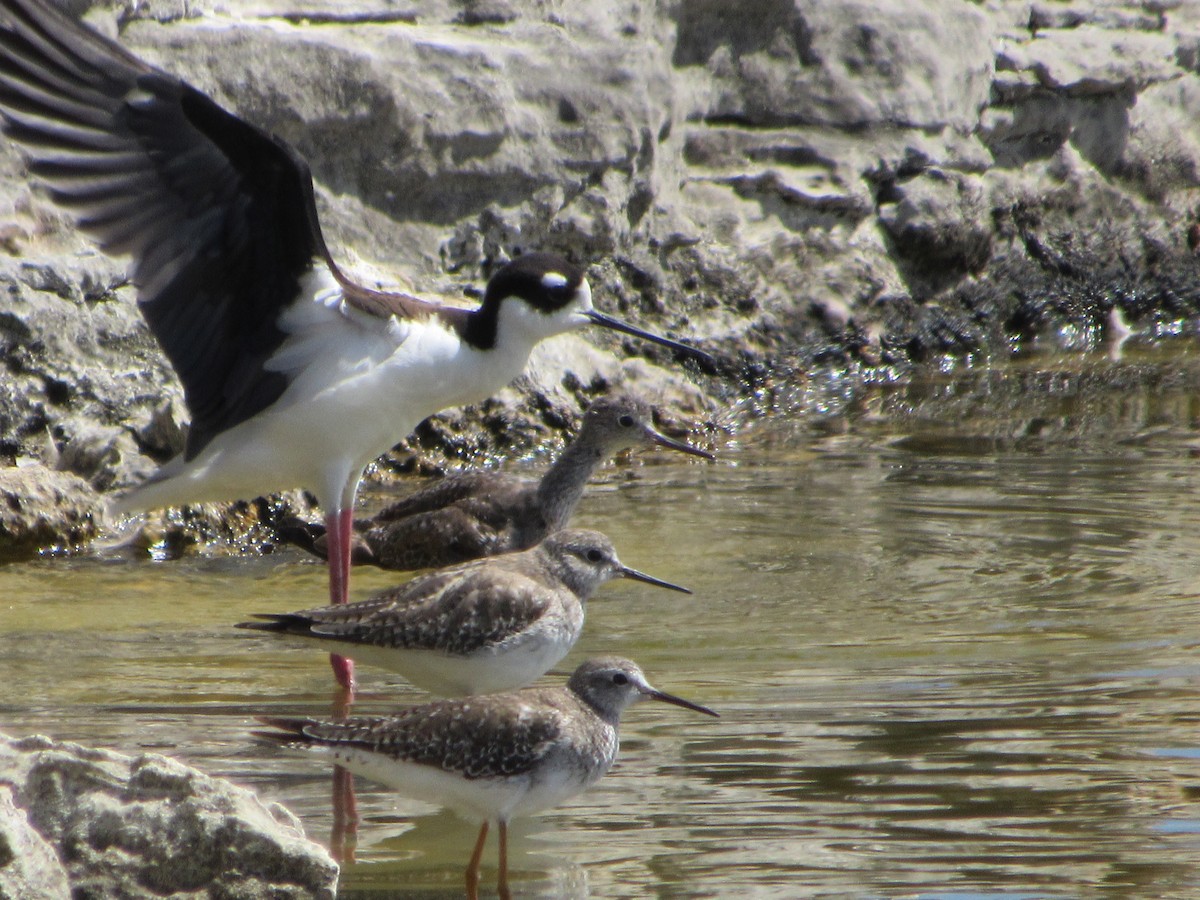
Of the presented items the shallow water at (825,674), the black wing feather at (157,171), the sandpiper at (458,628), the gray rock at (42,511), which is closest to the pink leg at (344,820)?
the shallow water at (825,674)

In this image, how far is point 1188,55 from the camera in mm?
13836

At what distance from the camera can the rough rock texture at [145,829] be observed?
4.00m

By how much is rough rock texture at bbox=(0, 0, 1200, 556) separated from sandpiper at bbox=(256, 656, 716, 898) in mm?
4249

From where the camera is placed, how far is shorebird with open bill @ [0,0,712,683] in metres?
6.79

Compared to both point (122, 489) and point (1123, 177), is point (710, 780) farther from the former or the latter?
point (1123, 177)

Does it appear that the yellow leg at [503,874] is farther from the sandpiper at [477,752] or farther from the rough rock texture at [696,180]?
the rough rock texture at [696,180]

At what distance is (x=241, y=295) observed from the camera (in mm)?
7180

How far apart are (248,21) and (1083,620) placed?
6.20 metres

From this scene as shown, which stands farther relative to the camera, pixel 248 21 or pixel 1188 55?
pixel 1188 55

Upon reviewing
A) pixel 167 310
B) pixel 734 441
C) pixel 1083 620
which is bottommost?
pixel 734 441

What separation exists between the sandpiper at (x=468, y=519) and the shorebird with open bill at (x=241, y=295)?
0.43 m

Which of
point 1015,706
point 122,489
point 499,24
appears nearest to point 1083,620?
point 1015,706

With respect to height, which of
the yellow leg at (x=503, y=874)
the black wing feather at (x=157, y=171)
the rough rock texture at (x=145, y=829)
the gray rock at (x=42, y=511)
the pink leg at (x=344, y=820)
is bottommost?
→ the gray rock at (x=42, y=511)

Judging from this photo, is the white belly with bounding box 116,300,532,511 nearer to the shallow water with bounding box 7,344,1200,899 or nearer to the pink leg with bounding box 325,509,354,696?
the pink leg with bounding box 325,509,354,696
